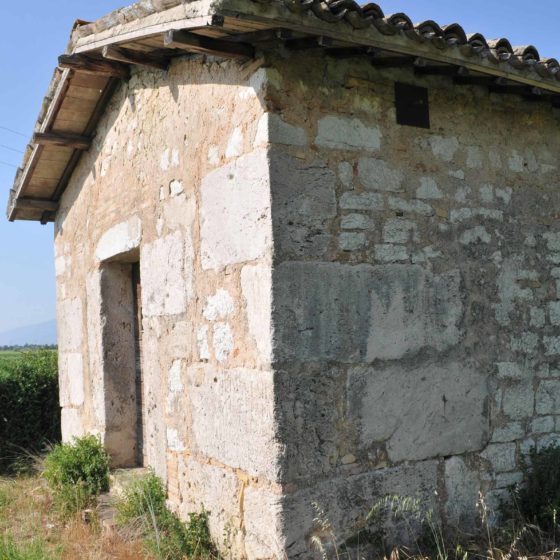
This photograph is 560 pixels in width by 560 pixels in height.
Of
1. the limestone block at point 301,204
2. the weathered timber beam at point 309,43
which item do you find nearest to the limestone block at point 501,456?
the limestone block at point 301,204

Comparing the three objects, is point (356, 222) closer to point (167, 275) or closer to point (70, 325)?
point (167, 275)

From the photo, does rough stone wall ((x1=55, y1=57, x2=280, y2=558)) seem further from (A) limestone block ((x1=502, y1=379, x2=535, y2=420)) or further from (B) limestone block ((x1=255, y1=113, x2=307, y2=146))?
(A) limestone block ((x1=502, y1=379, x2=535, y2=420))

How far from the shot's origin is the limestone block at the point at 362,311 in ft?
11.8

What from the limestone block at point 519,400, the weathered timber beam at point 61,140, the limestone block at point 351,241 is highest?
the weathered timber beam at point 61,140

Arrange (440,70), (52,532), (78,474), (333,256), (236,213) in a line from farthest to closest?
(78,474) < (52,532) < (440,70) < (236,213) < (333,256)

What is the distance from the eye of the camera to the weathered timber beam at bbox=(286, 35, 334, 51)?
346cm

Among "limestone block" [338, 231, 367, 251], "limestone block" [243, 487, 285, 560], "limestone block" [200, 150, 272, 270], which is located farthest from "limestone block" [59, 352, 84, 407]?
"limestone block" [338, 231, 367, 251]

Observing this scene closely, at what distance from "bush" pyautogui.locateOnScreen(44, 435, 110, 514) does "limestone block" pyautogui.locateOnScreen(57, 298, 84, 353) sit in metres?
1.04

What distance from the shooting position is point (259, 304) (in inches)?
143

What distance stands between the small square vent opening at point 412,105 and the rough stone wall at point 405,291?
58 millimetres

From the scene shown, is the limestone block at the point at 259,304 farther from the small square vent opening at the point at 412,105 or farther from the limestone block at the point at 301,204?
the small square vent opening at the point at 412,105

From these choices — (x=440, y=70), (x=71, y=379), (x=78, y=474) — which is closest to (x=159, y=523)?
(x=78, y=474)

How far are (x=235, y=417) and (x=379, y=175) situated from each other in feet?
5.27

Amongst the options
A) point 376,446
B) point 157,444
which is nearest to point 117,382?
point 157,444
